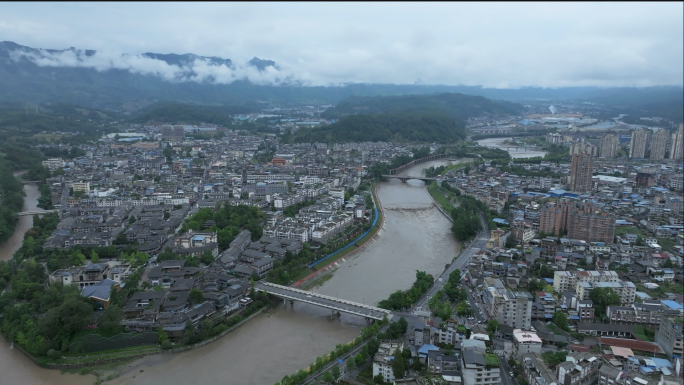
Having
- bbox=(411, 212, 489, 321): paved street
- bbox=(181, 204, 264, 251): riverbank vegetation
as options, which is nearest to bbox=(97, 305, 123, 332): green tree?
A: bbox=(181, 204, 264, 251): riverbank vegetation

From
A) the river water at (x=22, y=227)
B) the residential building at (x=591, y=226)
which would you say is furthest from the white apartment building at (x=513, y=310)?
the river water at (x=22, y=227)

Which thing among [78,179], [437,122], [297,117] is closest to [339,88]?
[297,117]

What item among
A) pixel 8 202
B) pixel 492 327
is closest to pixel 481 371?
pixel 492 327

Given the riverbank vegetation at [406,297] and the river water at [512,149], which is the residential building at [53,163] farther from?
the river water at [512,149]

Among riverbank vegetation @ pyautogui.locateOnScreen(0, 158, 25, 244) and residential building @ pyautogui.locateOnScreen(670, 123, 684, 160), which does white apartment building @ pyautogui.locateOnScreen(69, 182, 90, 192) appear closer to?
riverbank vegetation @ pyautogui.locateOnScreen(0, 158, 25, 244)

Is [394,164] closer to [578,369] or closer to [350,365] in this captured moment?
[350,365]

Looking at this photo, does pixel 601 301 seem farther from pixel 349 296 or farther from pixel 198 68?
pixel 198 68

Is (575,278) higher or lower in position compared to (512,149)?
higher

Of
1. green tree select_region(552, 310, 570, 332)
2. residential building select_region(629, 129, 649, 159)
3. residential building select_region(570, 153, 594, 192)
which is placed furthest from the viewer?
residential building select_region(629, 129, 649, 159)
